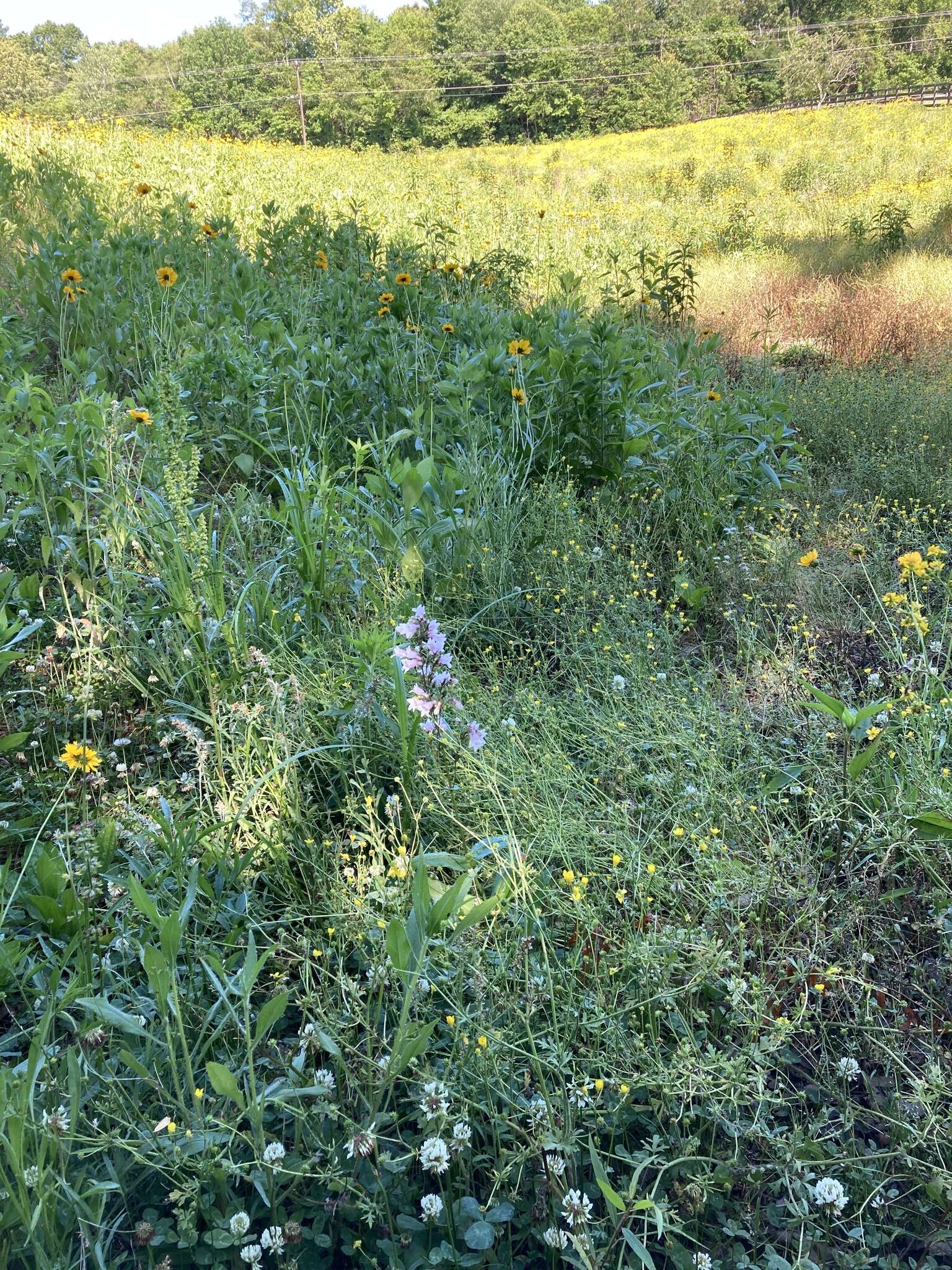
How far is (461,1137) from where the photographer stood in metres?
1.09

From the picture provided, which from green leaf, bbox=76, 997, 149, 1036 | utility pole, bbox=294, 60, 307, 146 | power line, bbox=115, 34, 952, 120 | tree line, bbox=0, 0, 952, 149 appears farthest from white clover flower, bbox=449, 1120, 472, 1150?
power line, bbox=115, 34, 952, 120

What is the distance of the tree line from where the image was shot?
3662 centimetres

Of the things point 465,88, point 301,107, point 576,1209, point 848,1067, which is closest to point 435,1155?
point 576,1209

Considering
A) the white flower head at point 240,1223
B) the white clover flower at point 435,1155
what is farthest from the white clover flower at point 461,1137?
the white flower head at point 240,1223

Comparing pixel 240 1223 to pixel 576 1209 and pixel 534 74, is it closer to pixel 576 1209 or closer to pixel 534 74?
pixel 576 1209

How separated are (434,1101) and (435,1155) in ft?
0.24

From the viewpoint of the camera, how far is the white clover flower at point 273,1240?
3.27 ft

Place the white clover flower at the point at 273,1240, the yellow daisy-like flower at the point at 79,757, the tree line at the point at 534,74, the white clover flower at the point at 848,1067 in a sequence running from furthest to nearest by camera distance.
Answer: the tree line at the point at 534,74 → the yellow daisy-like flower at the point at 79,757 → the white clover flower at the point at 848,1067 → the white clover flower at the point at 273,1240

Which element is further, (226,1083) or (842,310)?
(842,310)

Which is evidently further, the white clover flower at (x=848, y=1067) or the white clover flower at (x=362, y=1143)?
the white clover flower at (x=848, y=1067)

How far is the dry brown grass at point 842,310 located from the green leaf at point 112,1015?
5.06 meters

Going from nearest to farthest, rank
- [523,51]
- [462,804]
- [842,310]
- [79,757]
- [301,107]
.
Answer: [79,757] → [462,804] → [842,310] → [301,107] → [523,51]

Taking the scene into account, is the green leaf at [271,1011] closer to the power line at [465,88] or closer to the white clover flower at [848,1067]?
the white clover flower at [848,1067]

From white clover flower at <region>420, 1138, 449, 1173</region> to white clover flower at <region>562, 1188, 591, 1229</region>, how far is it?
0.16m
